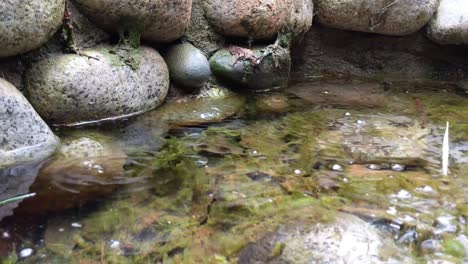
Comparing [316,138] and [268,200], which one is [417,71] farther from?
[268,200]

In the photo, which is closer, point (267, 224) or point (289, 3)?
point (267, 224)

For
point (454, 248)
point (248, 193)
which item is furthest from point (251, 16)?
point (454, 248)

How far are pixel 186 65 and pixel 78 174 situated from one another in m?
1.87

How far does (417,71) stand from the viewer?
20.6 feet

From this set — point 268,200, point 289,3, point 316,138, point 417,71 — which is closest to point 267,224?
point 268,200

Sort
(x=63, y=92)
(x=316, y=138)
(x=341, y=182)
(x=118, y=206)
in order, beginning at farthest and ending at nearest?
(x=316, y=138) < (x=63, y=92) < (x=341, y=182) < (x=118, y=206)

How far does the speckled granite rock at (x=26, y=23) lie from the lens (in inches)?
122

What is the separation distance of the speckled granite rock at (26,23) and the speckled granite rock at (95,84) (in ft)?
0.83

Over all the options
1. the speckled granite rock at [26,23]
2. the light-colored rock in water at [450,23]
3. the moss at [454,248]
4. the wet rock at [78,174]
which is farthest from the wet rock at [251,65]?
the moss at [454,248]

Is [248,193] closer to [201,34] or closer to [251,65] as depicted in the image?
[251,65]

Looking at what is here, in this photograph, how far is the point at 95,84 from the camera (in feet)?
12.2

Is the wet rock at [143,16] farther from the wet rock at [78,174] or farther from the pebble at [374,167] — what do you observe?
the pebble at [374,167]

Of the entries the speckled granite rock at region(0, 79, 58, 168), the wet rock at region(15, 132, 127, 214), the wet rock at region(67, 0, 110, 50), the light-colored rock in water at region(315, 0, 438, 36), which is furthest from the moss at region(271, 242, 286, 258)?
the light-colored rock in water at region(315, 0, 438, 36)

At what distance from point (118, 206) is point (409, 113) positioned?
316 cm
